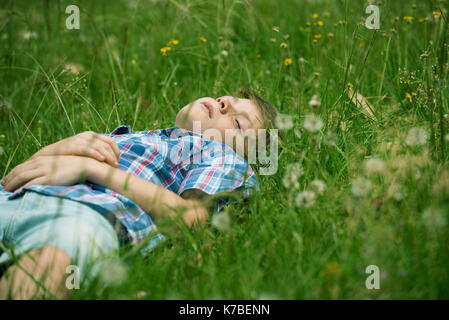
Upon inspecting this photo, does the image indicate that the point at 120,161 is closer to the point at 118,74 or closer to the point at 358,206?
the point at 358,206

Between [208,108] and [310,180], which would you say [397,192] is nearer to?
[310,180]

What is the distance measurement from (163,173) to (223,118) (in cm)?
34

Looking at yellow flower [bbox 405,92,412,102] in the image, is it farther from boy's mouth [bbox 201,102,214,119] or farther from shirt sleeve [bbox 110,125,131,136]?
shirt sleeve [bbox 110,125,131,136]

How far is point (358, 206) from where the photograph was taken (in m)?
1.25

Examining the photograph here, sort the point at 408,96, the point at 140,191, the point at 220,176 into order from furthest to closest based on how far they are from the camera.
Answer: the point at 408,96
the point at 220,176
the point at 140,191

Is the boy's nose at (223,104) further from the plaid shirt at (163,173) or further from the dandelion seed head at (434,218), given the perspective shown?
the dandelion seed head at (434,218)

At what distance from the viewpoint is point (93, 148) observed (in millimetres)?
1463

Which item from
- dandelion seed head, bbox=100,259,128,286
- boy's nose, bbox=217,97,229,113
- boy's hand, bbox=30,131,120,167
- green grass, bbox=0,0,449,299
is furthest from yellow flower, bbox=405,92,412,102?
dandelion seed head, bbox=100,259,128,286

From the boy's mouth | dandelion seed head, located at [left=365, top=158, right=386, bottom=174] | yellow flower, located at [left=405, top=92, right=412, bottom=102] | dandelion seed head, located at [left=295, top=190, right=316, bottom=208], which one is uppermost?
yellow flower, located at [left=405, top=92, right=412, bottom=102]

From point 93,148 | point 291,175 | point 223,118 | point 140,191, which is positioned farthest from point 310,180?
point 93,148

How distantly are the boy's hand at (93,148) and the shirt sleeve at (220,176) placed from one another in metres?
0.25

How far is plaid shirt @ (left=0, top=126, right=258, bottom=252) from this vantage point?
1364 millimetres

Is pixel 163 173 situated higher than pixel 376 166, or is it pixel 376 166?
pixel 376 166
